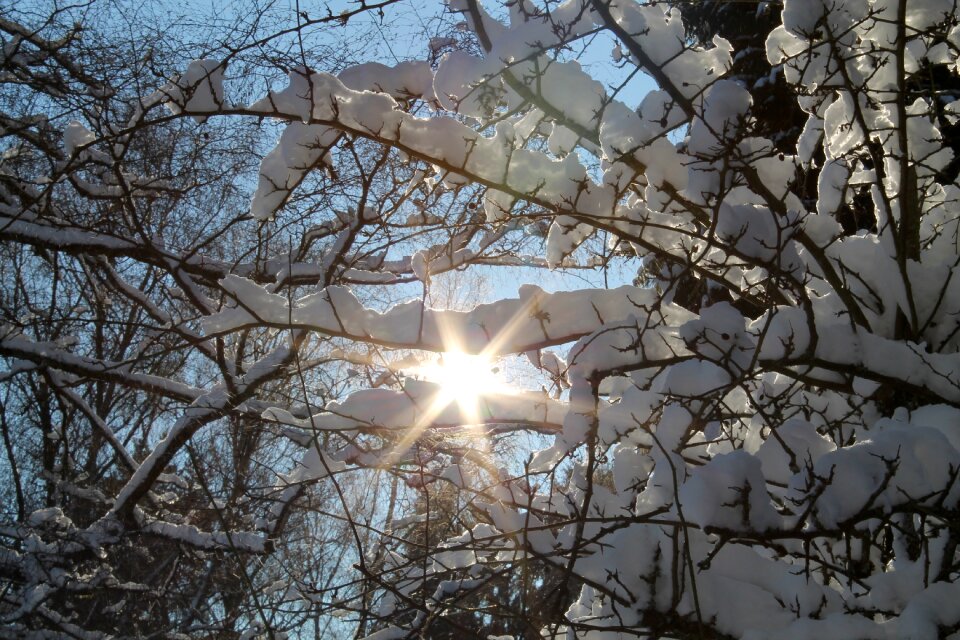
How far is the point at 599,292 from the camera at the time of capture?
1.98m

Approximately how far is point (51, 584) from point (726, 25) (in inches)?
228

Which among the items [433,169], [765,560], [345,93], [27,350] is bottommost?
[765,560]

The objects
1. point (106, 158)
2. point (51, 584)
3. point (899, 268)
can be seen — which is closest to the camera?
point (899, 268)

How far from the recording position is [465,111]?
2.12 m

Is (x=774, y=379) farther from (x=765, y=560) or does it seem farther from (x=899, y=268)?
(x=765, y=560)

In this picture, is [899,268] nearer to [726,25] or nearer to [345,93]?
[345,93]

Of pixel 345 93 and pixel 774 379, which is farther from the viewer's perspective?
pixel 774 379

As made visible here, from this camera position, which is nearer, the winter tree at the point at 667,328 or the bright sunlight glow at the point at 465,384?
the winter tree at the point at 667,328

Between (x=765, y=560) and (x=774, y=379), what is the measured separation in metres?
0.82

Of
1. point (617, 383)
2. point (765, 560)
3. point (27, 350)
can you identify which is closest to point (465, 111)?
point (617, 383)

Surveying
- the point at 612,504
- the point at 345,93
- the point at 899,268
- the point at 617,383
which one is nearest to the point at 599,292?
the point at 617,383

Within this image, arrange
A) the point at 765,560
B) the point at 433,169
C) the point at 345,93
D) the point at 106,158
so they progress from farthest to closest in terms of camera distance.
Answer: the point at 106,158, the point at 433,169, the point at 345,93, the point at 765,560

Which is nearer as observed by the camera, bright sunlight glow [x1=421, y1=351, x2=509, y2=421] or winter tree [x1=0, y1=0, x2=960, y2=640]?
winter tree [x1=0, y1=0, x2=960, y2=640]

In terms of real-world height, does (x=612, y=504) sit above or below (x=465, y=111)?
below
